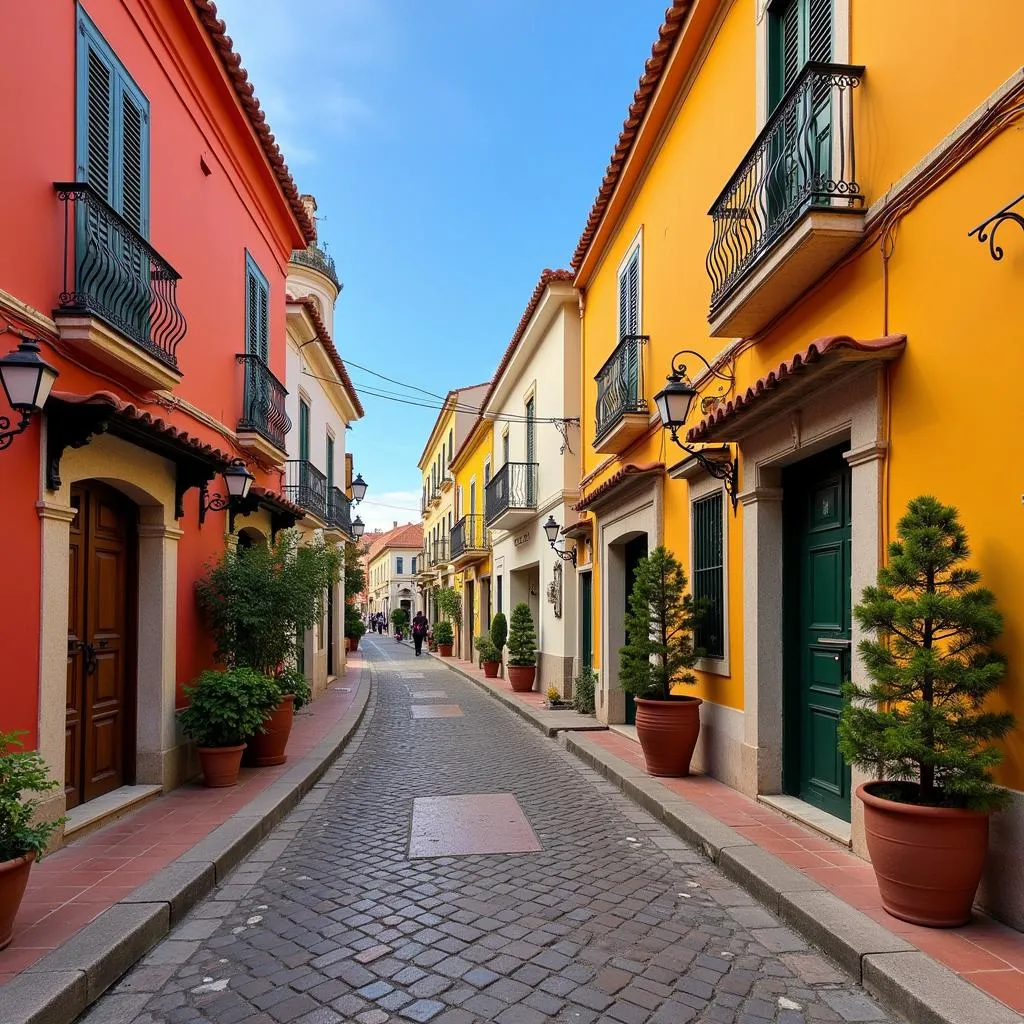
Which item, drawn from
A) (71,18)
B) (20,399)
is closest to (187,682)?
(20,399)

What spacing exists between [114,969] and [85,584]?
135 inches

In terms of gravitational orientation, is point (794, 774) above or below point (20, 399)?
below

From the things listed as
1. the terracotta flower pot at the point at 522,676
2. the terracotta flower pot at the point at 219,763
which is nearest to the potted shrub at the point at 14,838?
the terracotta flower pot at the point at 219,763

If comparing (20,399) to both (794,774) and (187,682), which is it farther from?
(794,774)

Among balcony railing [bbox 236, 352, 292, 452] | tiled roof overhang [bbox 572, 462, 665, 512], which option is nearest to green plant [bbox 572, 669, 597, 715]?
tiled roof overhang [bbox 572, 462, 665, 512]

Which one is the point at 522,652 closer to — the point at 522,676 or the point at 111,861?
the point at 522,676

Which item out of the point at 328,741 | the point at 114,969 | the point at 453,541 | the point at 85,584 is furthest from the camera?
the point at 453,541

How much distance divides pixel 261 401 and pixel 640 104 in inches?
223

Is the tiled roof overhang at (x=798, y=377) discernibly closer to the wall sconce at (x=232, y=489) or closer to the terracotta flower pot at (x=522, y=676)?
the wall sconce at (x=232, y=489)

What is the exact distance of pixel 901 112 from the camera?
16.1 ft

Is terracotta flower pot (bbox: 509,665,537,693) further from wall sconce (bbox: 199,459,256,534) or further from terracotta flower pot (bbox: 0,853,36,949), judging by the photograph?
terracotta flower pot (bbox: 0,853,36,949)

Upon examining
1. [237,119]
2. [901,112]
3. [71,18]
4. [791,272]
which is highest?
[237,119]

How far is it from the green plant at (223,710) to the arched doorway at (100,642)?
50cm

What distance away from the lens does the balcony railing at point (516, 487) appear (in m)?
17.4
